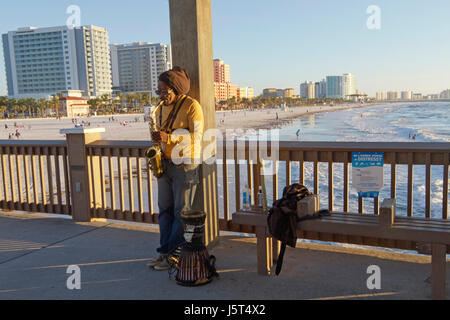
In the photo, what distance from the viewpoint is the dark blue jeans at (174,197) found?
4051 mm

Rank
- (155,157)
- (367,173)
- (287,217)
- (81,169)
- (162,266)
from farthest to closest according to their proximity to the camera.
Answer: (81,169) < (367,173) < (162,266) < (155,157) < (287,217)

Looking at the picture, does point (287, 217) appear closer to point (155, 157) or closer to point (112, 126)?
point (155, 157)

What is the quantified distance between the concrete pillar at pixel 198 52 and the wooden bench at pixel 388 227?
0.88m

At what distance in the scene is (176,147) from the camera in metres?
3.98

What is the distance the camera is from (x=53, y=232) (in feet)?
18.3

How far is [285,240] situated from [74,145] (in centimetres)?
360

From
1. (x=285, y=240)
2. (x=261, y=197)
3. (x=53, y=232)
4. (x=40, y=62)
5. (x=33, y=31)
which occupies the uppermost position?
(x=33, y=31)

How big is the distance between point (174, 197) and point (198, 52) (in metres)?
1.50

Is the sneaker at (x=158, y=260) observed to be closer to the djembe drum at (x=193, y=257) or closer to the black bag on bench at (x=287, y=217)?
the djembe drum at (x=193, y=257)

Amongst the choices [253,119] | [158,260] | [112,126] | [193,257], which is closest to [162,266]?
[158,260]

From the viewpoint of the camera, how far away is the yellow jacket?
392 cm
